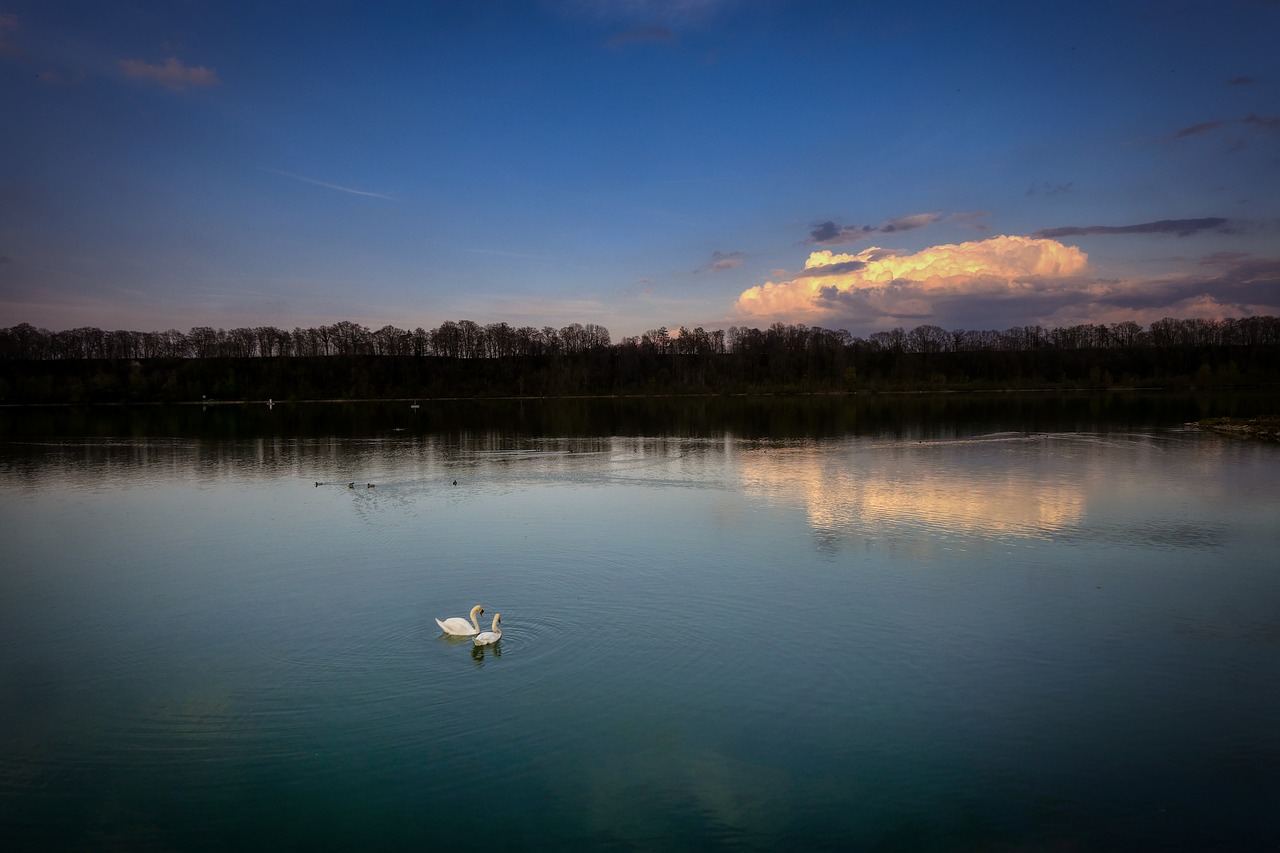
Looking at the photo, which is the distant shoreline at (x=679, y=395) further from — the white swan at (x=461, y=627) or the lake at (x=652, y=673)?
the white swan at (x=461, y=627)

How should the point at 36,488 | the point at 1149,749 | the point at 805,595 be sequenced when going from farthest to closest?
the point at 36,488, the point at 805,595, the point at 1149,749

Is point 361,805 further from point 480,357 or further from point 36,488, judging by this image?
point 480,357

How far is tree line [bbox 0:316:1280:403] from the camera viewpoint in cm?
10769

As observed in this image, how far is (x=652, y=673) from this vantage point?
883cm

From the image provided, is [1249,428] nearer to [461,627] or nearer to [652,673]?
[652,673]

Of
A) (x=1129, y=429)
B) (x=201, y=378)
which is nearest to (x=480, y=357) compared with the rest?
(x=201, y=378)

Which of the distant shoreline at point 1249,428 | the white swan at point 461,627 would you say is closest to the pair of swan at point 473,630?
the white swan at point 461,627

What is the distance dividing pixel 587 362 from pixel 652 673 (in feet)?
372

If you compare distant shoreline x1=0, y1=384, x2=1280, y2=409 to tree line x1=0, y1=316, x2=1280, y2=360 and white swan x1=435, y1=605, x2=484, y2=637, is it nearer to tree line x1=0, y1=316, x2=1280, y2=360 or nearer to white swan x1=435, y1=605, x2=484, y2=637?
tree line x1=0, y1=316, x2=1280, y2=360

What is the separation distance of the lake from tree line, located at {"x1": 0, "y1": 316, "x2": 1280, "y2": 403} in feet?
301

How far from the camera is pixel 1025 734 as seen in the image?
7383mm

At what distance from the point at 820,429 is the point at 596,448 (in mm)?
14737

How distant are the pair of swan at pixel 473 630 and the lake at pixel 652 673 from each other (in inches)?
5.8


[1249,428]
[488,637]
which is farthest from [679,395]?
[488,637]
